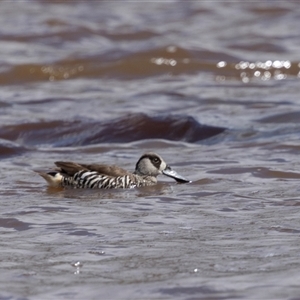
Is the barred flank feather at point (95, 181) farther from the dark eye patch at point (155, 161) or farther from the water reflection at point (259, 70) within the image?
the water reflection at point (259, 70)

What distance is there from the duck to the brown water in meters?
0.16

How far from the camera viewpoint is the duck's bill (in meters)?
8.88

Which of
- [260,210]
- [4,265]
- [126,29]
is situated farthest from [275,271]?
[126,29]

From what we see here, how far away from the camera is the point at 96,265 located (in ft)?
18.9

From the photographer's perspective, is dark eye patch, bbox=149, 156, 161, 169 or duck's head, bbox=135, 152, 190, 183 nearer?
duck's head, bbox=135, 152, 190, 183

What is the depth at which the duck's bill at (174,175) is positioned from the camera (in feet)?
29.1

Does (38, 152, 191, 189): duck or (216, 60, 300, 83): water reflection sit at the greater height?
(216, 60, 300, 83): water reflection

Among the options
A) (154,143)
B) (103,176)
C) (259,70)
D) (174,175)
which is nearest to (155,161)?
(174,175)

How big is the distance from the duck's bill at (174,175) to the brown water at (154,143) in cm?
14

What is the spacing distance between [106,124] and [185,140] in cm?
121

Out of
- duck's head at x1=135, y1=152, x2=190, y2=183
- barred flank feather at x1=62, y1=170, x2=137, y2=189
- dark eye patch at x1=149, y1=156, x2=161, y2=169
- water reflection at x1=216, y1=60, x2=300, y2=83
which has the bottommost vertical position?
barred flank feather at x1=62, y1=170, x2=137, y2=189

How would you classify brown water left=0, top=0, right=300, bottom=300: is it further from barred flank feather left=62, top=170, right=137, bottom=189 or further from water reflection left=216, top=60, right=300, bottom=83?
barred flank feather left=62, top=170, right=137, bottom=189

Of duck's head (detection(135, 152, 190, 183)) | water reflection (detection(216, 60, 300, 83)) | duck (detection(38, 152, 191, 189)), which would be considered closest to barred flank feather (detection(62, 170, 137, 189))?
duck (detection(38, 152, 191, 189))

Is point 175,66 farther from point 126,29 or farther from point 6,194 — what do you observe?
point 6,194
